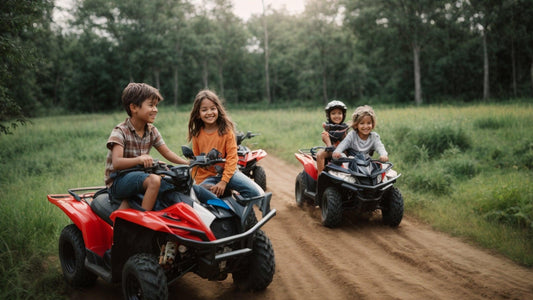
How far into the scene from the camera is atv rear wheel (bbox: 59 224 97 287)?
134 inches

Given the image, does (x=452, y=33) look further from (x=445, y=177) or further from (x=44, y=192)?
(x=44, y=192)

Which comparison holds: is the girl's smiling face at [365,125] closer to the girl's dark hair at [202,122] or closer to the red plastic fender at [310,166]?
the red plastic fender at [310,166]

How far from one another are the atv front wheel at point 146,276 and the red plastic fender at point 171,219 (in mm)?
270

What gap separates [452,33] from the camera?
32156mm

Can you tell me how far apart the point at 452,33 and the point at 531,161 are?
2900cm

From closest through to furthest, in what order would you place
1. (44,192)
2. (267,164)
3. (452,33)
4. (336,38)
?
(44,192)
(267,164)
(452,33)
(336,38)

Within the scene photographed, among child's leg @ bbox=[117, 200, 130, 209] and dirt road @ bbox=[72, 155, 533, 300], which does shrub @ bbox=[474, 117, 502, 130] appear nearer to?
dirt road @ bbox=[72, 155, 533, 300]

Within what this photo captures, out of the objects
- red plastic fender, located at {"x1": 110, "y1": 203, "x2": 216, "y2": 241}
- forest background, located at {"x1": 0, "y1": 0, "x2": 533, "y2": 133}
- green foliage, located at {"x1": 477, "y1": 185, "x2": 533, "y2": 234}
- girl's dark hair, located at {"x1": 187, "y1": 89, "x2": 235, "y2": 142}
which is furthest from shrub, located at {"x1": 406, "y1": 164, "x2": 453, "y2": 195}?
forest background, located at {"x1": 0, "y1": 0, "x2": 533, "y2": 133}

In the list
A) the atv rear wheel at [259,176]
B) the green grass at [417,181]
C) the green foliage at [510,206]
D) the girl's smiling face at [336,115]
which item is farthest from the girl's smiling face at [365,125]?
the atv rear wheel at [259,176]

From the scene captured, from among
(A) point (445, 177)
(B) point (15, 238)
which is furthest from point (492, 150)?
(B) point (15, 238)

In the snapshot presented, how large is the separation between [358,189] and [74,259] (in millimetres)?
3449

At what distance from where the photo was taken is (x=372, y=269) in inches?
154

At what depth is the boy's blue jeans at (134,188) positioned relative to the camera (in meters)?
2.91

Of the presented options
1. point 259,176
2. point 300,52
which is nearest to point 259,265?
point 259,176
